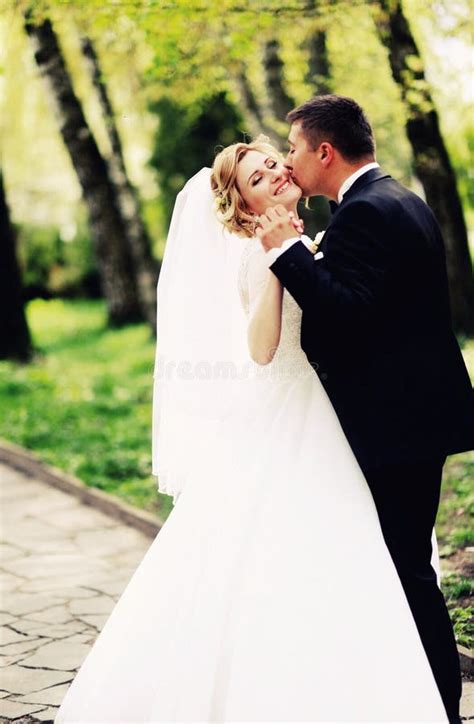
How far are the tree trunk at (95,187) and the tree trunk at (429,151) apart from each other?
13.3ft

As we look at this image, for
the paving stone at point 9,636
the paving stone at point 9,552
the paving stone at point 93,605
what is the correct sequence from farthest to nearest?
the paving stone at point 9,552 < the paving stone at point 93,605 < the paving stone at point 9,636

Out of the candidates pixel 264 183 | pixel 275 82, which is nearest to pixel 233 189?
pixel 264 183

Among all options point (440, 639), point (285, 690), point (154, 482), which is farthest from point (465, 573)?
point (154, 482)

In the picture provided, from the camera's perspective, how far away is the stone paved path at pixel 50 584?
4266 millimetres

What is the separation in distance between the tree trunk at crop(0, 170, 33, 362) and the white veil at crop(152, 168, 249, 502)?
9.85 meters

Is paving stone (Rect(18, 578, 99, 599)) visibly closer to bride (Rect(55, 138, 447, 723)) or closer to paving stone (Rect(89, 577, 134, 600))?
paving stone (Rect(89, 577, 134, 600))

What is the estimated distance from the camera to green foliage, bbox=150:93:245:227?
20.8 meters

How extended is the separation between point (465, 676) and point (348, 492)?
1.30 m

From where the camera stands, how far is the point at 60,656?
4.56 m

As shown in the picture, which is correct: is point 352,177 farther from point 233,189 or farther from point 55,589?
point 55,589

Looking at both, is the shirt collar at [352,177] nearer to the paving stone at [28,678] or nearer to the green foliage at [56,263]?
the paving stone at [28,678]

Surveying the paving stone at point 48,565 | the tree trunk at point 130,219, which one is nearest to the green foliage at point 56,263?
the tree trunk at point 130,219

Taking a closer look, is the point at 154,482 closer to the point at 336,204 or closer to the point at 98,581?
the point at 98,581

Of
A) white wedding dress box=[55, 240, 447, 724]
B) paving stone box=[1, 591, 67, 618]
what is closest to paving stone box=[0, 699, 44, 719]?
white wedding dress box=[55, 240, 447, 724]
